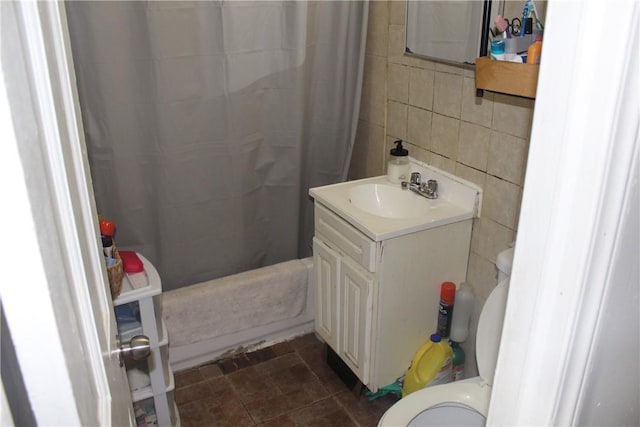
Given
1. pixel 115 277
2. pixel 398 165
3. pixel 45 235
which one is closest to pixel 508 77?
pixel 398 165

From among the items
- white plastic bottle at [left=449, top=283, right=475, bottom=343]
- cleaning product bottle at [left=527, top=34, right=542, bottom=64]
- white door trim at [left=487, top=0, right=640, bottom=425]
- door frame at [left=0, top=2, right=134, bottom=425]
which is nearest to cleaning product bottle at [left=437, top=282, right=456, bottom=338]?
white plastic bottle at [left=449, top=283, right=475, bottom=343]

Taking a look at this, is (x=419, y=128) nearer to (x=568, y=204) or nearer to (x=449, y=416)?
(x=449, y=416)

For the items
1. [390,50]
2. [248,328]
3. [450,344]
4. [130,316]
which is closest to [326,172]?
[390,50]

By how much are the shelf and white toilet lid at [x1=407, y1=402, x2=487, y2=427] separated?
3.08ft

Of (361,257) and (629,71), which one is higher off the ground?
(629,71)

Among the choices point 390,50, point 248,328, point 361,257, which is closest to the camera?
point 361,257

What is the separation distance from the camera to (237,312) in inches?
93.2

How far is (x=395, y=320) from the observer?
78.4 inches

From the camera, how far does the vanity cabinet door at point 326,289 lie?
6.86 ft

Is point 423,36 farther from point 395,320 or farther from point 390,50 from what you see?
point 395,320

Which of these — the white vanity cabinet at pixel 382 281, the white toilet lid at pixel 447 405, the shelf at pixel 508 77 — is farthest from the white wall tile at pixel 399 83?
the white toilet lid at pixel 447 405

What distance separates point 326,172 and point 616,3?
2.04 meters

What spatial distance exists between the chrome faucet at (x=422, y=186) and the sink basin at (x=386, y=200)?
17 mm

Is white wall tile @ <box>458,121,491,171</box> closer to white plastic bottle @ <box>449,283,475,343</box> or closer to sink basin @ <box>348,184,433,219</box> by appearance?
sink basin @ <box>348,184,433,219</box>
